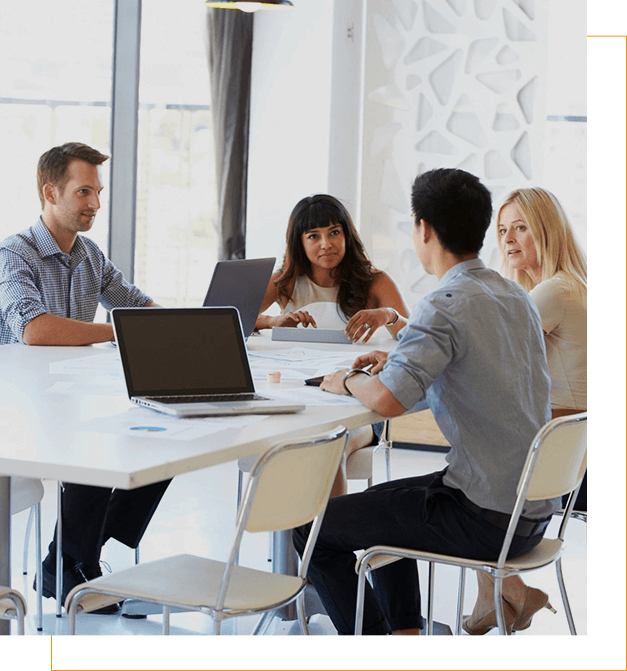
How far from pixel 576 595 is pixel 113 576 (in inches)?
72.4

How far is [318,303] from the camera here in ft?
12.5

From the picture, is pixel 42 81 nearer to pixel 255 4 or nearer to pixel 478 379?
pixel 255 4

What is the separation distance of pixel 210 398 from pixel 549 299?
1.20 m

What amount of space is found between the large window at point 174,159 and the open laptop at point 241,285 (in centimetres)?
275

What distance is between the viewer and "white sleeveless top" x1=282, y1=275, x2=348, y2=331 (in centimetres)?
378

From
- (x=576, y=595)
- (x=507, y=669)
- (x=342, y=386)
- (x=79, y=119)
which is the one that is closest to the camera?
(x=507, y=669)

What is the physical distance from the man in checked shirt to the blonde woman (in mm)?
1117

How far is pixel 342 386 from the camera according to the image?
89.8 inches

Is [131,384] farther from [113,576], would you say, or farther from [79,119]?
[79,119]

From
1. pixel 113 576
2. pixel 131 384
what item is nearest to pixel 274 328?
pixel 131 384

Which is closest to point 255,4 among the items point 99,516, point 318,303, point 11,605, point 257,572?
point 318,303

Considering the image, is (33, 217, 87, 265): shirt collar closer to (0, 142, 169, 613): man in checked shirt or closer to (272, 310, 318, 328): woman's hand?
(0, 142, 169, 613): man in checked shirt

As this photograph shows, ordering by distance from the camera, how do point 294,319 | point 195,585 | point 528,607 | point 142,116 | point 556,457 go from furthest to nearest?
point 142,116 < point 294,319 < point 528,607 < point 556,457 < point 195,585

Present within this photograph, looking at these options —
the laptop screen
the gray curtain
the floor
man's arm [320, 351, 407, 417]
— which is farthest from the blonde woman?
the gray curtain
